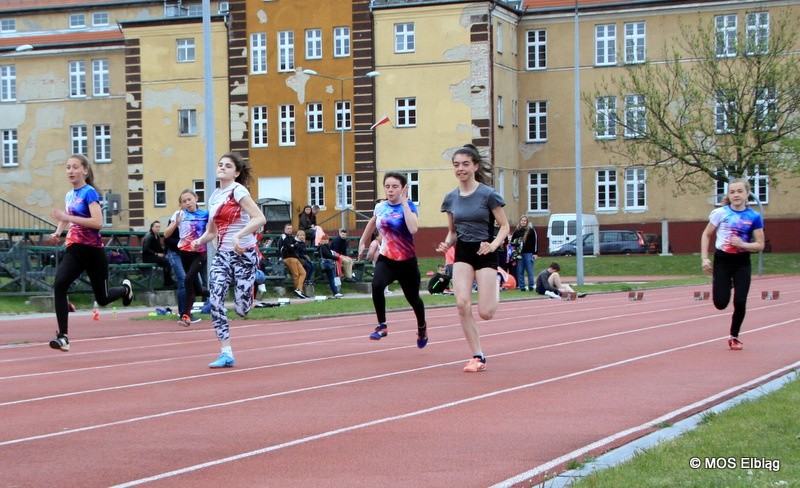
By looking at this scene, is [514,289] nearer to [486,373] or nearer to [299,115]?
[486,373]

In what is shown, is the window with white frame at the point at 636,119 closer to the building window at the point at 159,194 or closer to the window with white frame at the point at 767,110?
the window with white frame at the point at 767,110

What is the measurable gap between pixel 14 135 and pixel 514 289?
46.5 meters

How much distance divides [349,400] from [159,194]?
197 ft

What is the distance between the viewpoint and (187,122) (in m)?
68.9

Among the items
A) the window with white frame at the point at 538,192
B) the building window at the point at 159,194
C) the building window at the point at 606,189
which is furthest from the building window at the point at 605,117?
the building window at the point at 159,194

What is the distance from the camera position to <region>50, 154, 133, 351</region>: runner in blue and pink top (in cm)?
1495

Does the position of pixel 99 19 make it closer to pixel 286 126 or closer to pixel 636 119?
pixel 286 126

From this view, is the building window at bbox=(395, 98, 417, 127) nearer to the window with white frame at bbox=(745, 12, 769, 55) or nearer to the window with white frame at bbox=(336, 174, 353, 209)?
the window with white frame at bbox=(336, 174, 353, 209)

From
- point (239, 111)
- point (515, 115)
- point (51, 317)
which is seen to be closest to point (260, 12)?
point (239, 111)

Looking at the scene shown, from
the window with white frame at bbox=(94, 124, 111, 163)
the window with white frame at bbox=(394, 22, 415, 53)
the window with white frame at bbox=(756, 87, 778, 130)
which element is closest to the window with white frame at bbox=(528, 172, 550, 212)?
the window with white frame at bbox=(394, 22, 415, 53)

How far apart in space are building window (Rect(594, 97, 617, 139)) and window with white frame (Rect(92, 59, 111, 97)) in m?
25.7

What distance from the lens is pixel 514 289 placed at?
115 feet

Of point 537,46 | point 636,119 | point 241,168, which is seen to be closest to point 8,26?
point 537,46

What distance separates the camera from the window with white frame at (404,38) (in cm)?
6531
